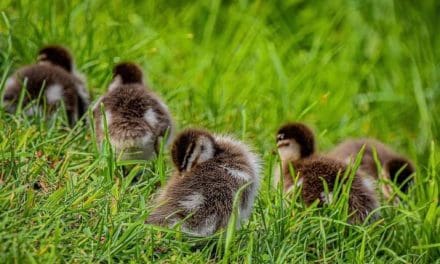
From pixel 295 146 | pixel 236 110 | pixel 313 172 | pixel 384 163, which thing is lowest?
pixel 384 163

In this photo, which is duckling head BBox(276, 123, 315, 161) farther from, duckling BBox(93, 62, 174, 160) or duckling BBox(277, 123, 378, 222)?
duckling BBox(93, 62, 174, 160)

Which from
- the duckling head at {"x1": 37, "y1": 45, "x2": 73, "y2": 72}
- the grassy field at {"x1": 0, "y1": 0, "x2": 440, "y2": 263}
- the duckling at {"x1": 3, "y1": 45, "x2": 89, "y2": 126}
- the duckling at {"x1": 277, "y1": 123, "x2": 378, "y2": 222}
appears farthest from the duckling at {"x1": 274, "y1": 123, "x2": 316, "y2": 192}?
the duckling head at {"x1": 37, "y1": 45, "x2": 73, "y2": 72}

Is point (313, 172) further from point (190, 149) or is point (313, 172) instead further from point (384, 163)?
point (384, 163)

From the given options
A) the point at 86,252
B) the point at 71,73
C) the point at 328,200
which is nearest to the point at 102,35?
the point at 71,73

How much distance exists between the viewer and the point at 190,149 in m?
4.54

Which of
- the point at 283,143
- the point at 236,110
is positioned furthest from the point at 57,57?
the point at 283,143

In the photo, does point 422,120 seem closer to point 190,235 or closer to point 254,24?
point 254,24

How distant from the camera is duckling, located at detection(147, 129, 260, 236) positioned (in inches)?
171

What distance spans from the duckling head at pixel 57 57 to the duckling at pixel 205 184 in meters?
1.51

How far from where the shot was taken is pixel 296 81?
700 cm

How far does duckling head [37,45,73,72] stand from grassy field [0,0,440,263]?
0.21 m

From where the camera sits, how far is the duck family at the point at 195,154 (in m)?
4.39

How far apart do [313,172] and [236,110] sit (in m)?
1.19

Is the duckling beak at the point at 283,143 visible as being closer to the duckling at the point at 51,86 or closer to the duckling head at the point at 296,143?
the duckling head at the point at 296,143
